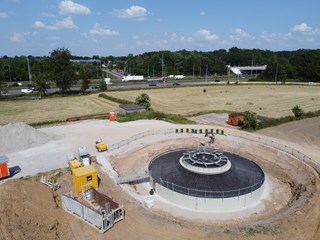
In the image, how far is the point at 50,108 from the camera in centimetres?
5900

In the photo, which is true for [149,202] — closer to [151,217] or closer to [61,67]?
[151,217]

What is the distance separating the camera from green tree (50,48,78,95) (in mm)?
73613

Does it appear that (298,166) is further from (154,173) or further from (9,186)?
(9,186)

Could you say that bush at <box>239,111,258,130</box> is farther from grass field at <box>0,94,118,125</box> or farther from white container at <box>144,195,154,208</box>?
grass field at <box>0,94,118,125</box>

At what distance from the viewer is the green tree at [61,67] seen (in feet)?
242

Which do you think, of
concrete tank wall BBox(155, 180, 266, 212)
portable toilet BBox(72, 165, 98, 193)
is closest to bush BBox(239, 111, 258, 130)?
concrete tank wall BBox(155, 180, 266, 212)

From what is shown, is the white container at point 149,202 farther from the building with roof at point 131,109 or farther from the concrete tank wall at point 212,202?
the building with roof at point 131,109

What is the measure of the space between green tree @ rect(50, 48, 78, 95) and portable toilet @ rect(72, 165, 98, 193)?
57417 millimetres

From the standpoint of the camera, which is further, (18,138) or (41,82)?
(41,82)

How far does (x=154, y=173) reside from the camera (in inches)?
1015

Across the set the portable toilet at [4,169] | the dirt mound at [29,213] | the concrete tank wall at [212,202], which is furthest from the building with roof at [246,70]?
the dirt mound at [29,213]

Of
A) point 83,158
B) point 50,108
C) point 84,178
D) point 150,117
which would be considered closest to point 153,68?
point 50,108

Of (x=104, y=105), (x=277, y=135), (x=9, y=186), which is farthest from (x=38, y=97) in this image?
(x=277, y=135)

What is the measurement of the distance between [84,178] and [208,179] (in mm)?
11035
